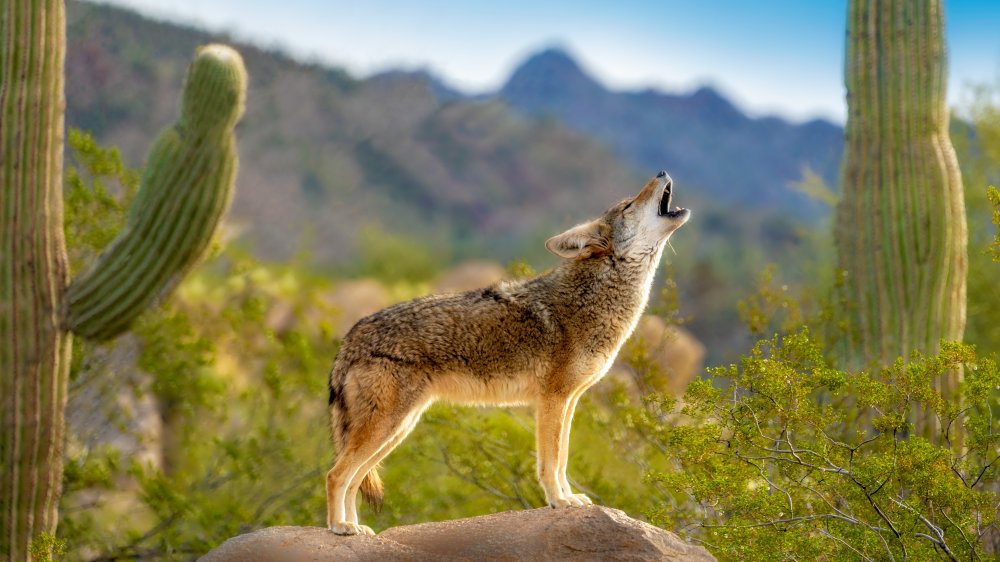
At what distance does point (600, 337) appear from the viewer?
651cm

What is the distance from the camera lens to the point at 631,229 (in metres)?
6.70

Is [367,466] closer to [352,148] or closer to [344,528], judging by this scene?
[344,528]

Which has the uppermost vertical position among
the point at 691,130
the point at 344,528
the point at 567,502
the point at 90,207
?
the point at 691,130

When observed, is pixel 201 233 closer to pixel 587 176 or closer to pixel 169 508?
pixel 169 508

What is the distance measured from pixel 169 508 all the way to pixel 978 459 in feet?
22.7

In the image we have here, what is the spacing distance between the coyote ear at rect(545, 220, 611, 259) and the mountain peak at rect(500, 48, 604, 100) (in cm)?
5056

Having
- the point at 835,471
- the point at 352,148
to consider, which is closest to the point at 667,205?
the point at 835,471

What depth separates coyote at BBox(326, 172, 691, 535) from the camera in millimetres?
6043

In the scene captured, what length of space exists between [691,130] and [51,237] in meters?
51.3

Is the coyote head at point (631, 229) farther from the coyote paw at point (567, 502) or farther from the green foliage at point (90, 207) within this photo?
the green foliage at point (90, 207)

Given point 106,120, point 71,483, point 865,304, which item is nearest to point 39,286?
point 71,483

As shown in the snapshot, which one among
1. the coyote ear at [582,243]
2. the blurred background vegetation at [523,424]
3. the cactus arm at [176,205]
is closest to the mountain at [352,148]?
the blurred background vegetation at [523,424]

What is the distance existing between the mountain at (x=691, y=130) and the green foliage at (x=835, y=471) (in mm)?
48587

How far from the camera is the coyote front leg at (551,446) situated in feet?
20.3
